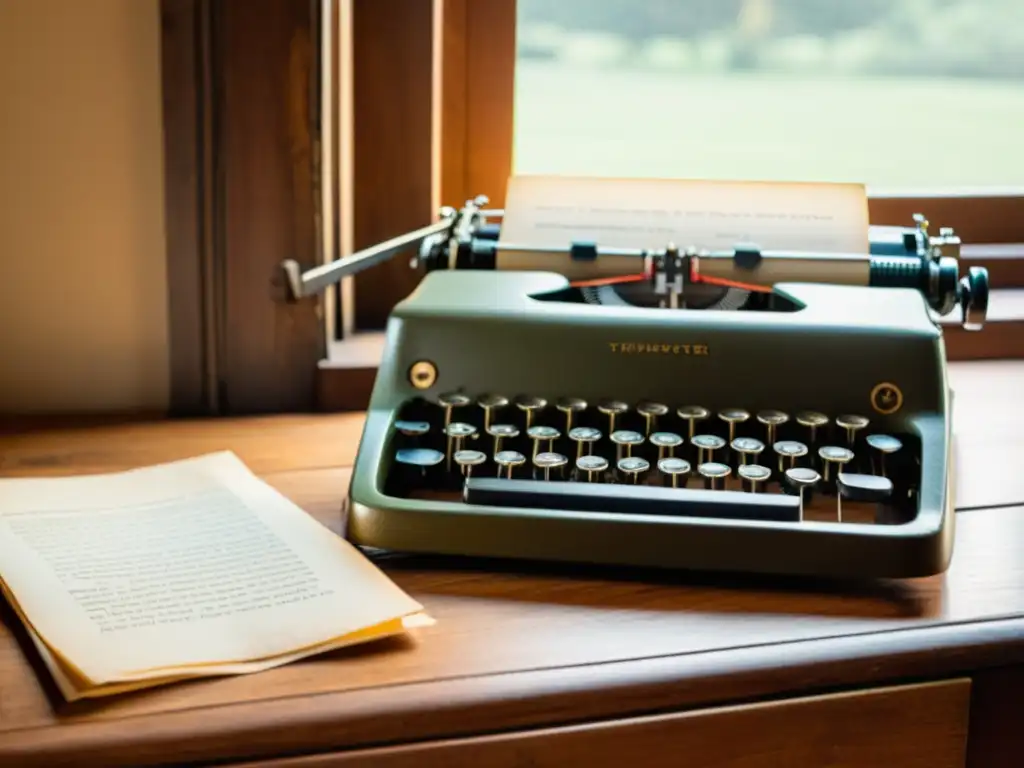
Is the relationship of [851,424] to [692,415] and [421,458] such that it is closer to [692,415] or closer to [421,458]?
[692,415]

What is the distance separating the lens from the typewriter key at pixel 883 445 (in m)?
→ 0.91

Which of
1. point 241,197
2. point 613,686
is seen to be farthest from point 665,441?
point 241,197

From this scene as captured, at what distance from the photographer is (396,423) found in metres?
0.95

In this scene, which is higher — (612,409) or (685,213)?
(685,213)

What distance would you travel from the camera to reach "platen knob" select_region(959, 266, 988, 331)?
104cm

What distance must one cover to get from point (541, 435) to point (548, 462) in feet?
0.10

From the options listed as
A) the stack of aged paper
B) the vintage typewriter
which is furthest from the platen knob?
the stack of aged paper

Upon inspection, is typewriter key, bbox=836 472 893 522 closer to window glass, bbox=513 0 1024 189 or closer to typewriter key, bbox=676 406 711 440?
typewriter key, bbox=676 406 711 440

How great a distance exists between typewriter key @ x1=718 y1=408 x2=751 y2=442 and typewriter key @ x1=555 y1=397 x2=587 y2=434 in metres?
0.10

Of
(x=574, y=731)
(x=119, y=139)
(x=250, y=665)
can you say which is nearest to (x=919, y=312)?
(x=574, y=731)

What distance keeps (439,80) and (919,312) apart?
2.05 feet

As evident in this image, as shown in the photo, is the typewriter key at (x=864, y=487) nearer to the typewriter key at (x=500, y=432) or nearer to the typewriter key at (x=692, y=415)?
the typewriter key at (x=692, y=415)

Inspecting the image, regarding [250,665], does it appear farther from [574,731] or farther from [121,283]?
[121,283]

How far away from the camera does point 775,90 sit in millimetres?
1589
